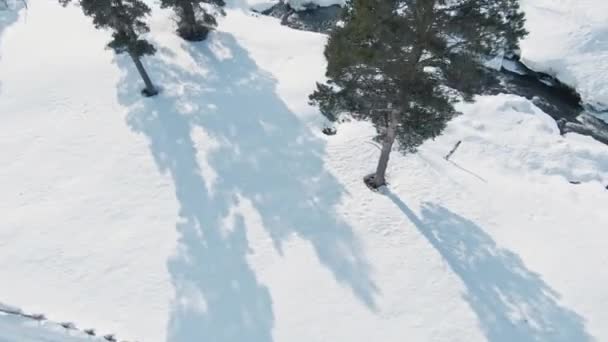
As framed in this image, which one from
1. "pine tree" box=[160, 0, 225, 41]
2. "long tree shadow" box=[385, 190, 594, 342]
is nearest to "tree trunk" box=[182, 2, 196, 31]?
"pine tree" box=[160, 0, 225, 41]

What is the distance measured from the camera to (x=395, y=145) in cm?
1728

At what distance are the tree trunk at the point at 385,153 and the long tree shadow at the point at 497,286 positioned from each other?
1.07m

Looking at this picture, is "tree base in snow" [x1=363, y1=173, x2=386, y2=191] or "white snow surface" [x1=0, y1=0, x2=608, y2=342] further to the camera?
"tree base in snow" [x1=363, y1=173, x2=386, y2=191]

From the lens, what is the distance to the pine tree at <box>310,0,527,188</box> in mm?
10578

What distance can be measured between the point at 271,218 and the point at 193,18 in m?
14.1

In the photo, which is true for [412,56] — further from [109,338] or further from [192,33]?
[192,33]

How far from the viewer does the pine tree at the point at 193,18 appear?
2258 centimetres

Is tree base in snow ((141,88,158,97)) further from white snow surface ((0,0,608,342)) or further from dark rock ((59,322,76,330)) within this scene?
dark rock ((59,322,76,330))

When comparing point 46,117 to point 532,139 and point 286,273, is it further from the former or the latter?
point 532,139

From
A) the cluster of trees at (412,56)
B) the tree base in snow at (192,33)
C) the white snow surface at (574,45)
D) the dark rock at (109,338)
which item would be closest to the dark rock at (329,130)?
the cluster of trees at (412,56)

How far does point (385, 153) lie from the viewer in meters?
14.8

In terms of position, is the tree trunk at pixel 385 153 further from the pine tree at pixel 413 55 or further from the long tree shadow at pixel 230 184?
the long tree shadow at pixel 230 184

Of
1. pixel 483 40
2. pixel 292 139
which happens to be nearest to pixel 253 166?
pixel 292 139

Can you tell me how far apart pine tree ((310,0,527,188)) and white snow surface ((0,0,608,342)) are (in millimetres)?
3816
